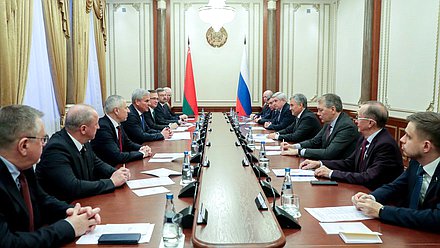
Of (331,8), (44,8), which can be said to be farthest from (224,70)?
(44,8)

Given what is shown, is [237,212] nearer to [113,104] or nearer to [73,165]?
[73,165]

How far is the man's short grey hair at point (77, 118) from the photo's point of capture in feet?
8.41

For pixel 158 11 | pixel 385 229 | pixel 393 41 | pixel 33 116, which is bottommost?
pixel 385 229

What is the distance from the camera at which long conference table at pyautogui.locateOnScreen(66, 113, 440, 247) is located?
156 centimetres

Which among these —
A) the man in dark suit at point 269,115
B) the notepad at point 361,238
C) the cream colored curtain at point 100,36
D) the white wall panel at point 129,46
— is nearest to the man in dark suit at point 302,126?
the man in dark suit at point 269,115

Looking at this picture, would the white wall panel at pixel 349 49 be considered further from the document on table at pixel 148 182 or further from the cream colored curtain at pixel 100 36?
the document on table at pixel 148 182

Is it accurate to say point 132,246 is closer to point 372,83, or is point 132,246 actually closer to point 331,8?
point 372,83

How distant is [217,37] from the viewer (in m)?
9.27

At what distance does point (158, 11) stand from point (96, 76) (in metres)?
2.23

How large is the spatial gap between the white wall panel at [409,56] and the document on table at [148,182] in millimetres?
4200

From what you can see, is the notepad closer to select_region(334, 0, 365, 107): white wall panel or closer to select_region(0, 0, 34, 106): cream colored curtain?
select_region(0, 0, 34, 106): cream colored curtain

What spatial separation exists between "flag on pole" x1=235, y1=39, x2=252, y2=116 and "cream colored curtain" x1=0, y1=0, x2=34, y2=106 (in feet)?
15.8

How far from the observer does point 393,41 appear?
6539 mm

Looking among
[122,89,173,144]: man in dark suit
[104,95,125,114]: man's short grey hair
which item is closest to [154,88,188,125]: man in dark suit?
[122,89,173,144]: man in dark suit
